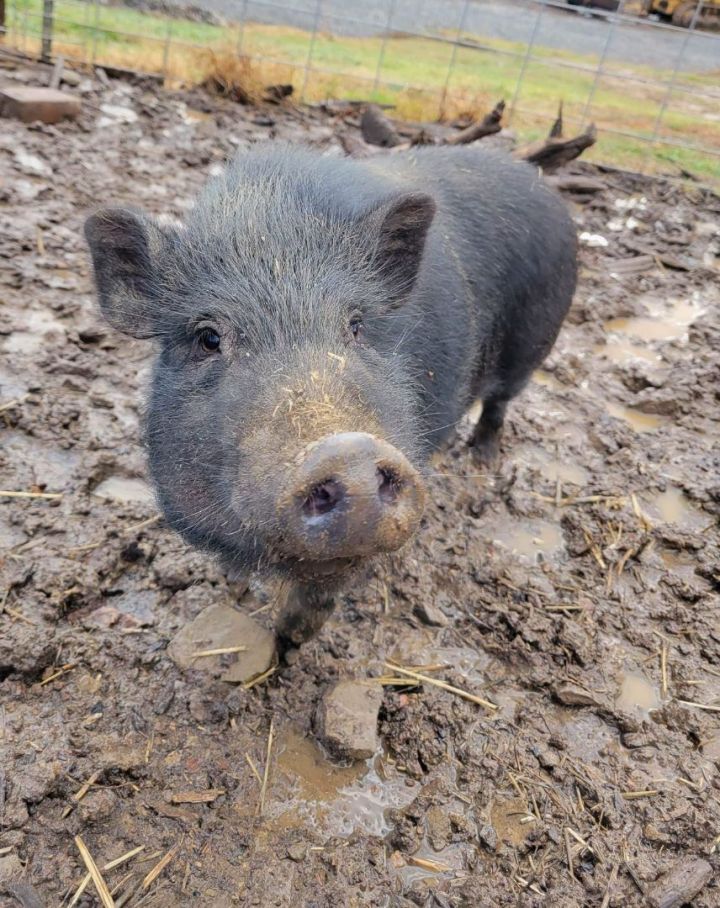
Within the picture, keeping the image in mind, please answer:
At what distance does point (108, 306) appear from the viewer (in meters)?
2.83

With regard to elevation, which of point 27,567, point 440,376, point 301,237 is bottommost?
point 27,567

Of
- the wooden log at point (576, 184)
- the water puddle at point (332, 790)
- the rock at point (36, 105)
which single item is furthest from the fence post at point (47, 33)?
the water puddle at point (332, 790)

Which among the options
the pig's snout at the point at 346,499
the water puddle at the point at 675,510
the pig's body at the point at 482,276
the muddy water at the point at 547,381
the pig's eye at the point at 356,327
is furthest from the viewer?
the muddy water at the point at 547,381

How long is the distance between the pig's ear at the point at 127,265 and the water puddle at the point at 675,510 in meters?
3.28

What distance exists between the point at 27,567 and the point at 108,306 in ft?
4.46

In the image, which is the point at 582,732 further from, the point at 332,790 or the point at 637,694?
the point at 332,790

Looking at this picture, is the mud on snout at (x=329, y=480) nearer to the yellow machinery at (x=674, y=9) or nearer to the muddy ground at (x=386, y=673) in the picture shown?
the muddy ground at (x=386, y=673)

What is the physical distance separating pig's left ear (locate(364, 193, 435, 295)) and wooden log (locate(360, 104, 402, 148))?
24.7ft

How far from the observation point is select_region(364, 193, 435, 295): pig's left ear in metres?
2.82

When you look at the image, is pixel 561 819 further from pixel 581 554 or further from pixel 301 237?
pixel 301 237

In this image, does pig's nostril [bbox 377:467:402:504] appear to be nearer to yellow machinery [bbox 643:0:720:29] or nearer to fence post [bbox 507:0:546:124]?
fence post [bbox 507:0:546:124]

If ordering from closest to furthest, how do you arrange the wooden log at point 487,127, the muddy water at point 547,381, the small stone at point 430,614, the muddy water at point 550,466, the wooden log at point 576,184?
1. the small stone at point 430,614
2. the muddy water at point 550,466
3. the muddy water at point 547,381
4. the wooden log at point 487,127
5. the wooden log at point 576,184

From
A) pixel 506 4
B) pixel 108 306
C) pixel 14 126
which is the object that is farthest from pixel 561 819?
pixel 506 4

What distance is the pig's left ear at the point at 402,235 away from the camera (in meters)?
2.82
